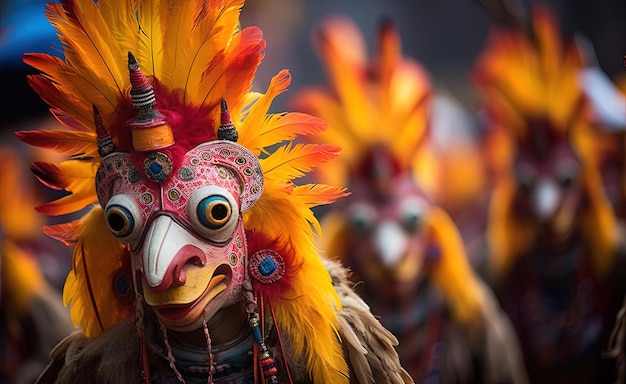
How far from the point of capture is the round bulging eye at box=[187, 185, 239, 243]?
1.26 meters

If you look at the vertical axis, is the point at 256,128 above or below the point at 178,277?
above

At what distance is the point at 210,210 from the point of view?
4.12ft

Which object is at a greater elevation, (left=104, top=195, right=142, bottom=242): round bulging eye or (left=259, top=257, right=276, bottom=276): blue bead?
(left=104, top=195, right=142, bottom=242): round bulging eye

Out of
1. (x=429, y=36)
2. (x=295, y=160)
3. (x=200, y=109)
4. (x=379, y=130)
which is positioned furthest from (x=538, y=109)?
(x=200, y=109)

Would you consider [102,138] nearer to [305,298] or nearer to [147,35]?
[147,35]

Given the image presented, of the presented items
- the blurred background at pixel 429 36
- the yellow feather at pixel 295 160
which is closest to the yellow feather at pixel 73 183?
the yellow feather at pixel 295 160

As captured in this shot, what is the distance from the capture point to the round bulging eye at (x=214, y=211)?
1255mm

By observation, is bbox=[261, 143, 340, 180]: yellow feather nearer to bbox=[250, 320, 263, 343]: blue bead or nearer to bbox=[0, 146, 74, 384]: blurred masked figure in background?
bbox=[250, 320, 263, 343]: blue bead

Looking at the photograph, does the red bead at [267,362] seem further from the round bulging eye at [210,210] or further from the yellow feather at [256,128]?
the yellow feather at [256,128]

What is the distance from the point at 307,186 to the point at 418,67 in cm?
198

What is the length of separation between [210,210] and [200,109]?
184mm

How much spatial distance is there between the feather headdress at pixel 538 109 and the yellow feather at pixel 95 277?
2065mm

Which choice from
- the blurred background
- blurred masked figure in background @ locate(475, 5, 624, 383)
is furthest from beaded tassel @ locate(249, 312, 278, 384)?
blurred masked figure in background @ locate(475, 5, 624, 383)

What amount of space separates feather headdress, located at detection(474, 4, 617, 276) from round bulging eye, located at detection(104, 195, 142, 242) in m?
2.15
